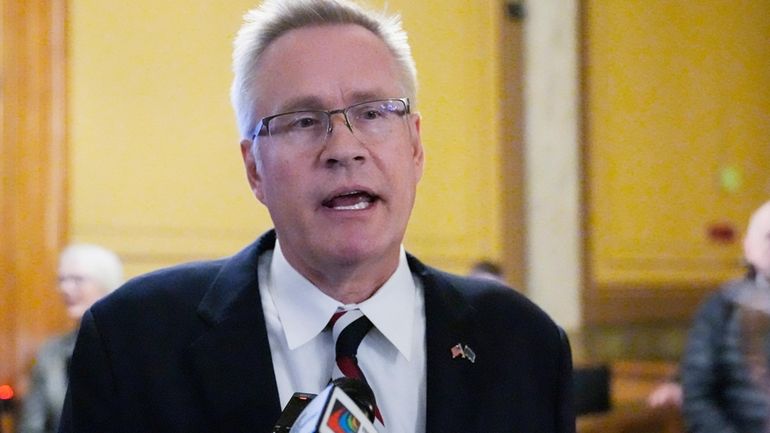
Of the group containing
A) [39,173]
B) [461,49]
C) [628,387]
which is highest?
[461,49]

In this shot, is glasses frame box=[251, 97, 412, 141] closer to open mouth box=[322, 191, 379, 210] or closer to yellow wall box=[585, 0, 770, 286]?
open mouth box=[322, 191, 379, 210]

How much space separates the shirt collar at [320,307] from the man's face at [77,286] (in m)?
2.66

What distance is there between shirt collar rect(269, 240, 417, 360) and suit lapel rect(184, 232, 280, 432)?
0.04 meters

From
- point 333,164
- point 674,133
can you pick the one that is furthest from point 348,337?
point 674,133

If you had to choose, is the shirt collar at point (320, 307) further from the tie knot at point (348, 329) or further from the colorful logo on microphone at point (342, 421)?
the colorful logo on microphone at point (342, 421)

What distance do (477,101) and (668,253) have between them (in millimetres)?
1996

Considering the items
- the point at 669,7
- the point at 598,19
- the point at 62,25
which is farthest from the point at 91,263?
the point at 669,7

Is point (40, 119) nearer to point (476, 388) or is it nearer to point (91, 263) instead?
point (91, 263)

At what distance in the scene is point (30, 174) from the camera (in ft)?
15.3

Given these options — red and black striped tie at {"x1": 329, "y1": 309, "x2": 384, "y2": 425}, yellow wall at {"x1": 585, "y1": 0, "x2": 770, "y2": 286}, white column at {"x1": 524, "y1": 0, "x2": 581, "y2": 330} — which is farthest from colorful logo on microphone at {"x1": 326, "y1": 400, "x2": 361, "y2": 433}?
yellow wall at {"x1": 585, "y1": 0, "x2": 770, "y2": 286}

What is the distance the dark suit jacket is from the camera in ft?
5.11

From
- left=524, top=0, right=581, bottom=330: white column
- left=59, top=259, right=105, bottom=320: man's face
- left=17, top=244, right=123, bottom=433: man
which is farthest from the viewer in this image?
left=524, top=0, right=581, bottom=330: white column

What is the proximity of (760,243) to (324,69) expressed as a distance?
7.75 feet

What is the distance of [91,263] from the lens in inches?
167
